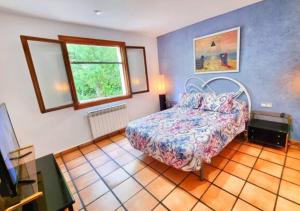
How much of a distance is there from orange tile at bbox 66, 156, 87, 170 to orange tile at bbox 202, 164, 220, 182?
6.79 feet

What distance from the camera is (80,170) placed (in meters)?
2.42

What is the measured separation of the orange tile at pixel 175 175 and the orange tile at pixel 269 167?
3.39 feet

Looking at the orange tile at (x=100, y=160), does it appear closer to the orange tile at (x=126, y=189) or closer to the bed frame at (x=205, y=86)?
the orange tile at (x=126, y=189)

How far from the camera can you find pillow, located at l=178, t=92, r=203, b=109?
10.6 ft

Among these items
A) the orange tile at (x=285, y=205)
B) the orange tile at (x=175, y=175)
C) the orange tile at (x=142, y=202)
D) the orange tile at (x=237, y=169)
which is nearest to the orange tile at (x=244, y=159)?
the orange tile at (x=237, y=169)

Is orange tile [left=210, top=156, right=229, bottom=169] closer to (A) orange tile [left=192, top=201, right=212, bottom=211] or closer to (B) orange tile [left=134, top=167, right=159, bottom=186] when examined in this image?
(A) orange tile [left=192, top=201, right=212, bottom=211]

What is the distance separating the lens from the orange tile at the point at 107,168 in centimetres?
230

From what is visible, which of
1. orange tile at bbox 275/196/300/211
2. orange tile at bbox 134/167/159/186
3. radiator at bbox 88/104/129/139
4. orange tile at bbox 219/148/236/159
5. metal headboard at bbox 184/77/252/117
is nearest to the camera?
orange tile at bbox 275/196/300/211

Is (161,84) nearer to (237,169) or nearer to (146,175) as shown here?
(146,175)


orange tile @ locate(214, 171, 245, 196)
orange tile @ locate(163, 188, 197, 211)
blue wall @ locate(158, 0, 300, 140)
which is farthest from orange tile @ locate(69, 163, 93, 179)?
blue wall @ locate(158, 0, 300, 140)

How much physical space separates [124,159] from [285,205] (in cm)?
214

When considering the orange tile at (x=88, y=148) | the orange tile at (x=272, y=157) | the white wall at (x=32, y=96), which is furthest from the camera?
the orange tile at (x=88, y=148)

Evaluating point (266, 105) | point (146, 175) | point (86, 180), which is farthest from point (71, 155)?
point (266, 105)

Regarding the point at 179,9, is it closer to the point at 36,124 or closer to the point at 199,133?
the point at 199,133
